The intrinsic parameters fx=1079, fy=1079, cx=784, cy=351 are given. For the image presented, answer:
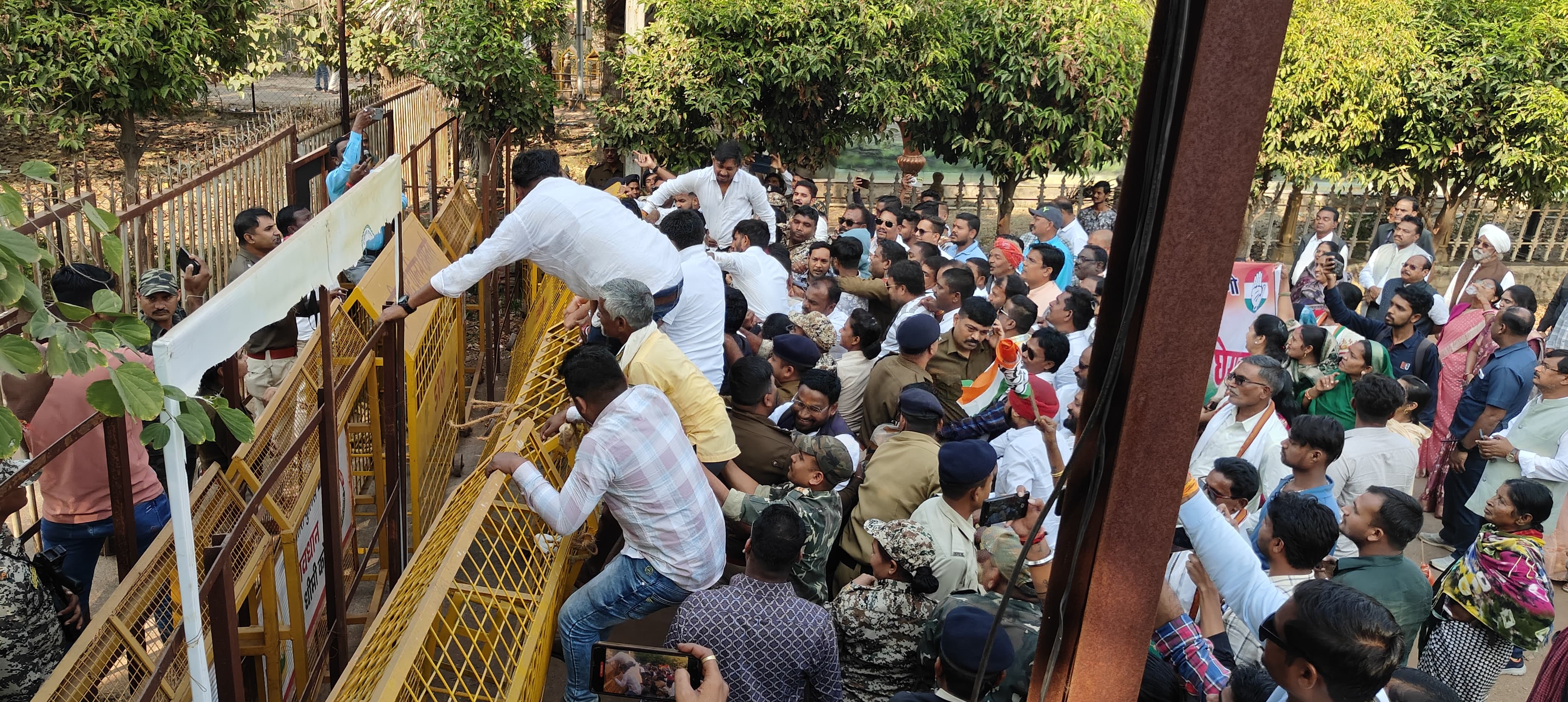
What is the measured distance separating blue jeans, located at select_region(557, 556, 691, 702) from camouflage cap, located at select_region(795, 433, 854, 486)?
743 mm

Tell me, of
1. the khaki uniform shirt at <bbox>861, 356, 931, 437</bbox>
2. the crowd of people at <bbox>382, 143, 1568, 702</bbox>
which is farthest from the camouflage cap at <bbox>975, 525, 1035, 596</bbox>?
the khaki uniform shirt at <bbox>861, 356, 931, 437</bbox>

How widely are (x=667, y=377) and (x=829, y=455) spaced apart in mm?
705

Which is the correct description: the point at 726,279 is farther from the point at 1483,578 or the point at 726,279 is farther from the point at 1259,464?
the point at 1483,578

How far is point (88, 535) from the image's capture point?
420 centimetres

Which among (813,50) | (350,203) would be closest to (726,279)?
(350,203)

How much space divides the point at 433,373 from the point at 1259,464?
162 inches

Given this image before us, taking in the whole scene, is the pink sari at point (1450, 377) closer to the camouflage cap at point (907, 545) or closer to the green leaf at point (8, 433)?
the camouflage cap at point (907, 545)

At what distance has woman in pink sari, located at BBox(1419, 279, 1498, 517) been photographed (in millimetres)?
7195

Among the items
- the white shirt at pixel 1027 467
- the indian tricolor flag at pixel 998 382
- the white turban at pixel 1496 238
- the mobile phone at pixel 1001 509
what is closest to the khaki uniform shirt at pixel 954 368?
the indian tricolor flag at pixel 998 382

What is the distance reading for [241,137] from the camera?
8367 mm

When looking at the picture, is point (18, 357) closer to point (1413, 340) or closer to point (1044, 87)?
point (1413, 340)

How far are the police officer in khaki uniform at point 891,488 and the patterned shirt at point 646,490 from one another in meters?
0.60

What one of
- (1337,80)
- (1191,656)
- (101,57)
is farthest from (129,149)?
(1337,80)

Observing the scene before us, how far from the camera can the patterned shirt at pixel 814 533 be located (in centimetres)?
394
